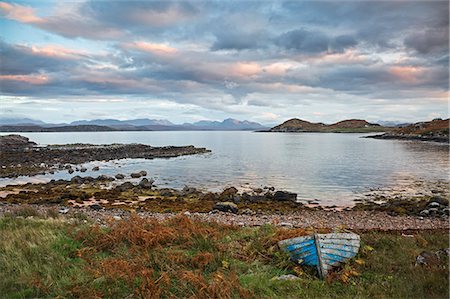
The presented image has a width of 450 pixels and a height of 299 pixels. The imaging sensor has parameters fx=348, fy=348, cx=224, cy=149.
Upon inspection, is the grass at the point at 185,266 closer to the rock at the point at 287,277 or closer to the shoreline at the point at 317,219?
the rock at the point at 287,277

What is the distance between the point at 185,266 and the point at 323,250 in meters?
3.57

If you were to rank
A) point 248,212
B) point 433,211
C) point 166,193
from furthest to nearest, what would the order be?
point 166,193
point 248,212
point 433,211

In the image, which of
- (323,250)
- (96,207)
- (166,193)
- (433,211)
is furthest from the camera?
(166,193)

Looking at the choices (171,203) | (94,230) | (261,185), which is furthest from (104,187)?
(94,230)

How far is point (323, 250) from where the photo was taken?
893cm

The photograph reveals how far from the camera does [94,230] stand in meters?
11.3

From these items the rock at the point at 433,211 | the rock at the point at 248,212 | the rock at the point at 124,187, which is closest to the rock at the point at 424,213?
the rock at the point at 433,211

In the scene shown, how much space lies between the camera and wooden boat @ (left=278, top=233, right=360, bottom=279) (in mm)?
8781

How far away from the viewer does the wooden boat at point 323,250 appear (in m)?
8.78

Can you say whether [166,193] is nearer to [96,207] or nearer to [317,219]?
[96,207]

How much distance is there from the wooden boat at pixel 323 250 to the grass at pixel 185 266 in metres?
0.24

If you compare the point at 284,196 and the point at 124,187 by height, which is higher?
the point at 124,187

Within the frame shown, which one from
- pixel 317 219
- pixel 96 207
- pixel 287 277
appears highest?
pixel 287 277

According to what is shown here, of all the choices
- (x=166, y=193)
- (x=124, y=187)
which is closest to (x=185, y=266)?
(x=166, y=193)
